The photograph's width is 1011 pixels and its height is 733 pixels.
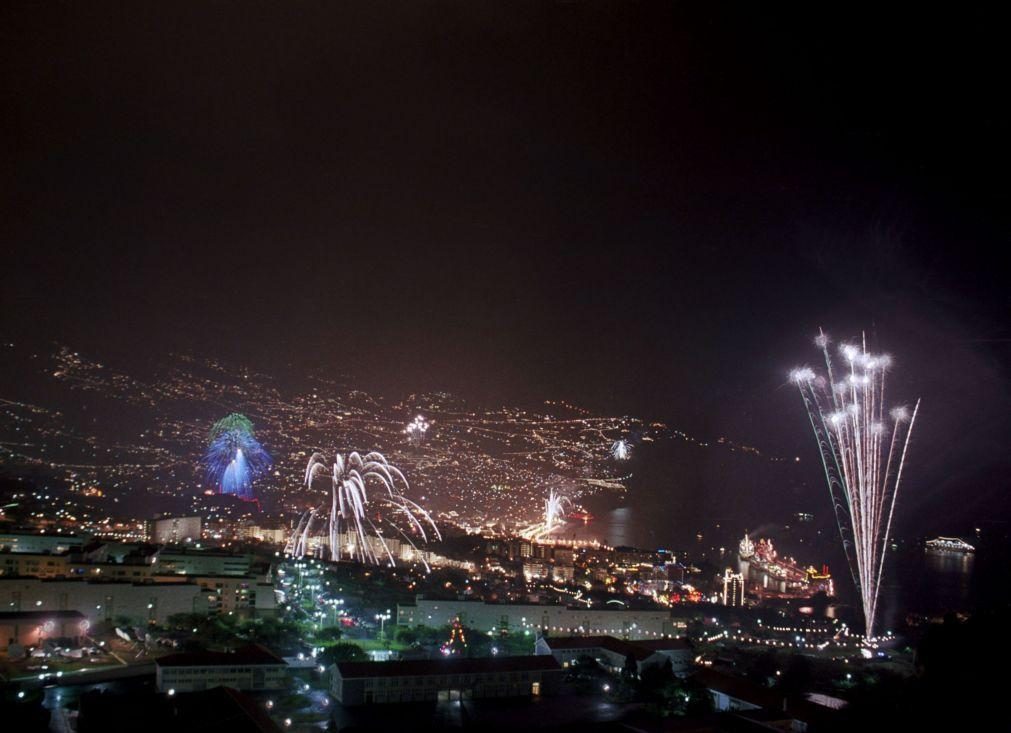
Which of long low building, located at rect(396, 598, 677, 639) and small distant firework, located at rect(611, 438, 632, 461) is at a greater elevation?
Answer: small distant firework, located at rect(611, 438, 632, 461)

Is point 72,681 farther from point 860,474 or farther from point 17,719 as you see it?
point 860,474

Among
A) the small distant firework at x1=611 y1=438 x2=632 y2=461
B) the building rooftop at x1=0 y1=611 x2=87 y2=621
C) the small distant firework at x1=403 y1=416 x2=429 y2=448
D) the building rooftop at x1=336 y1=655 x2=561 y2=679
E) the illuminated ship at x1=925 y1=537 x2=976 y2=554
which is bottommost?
the building rooftop at x1=336 y1=655 x2=561 y2=679

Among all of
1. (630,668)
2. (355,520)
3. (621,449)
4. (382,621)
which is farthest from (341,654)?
(621,449)

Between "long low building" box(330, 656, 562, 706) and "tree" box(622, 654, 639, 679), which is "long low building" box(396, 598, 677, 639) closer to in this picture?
"tree" box(622, 654, 639, 679)

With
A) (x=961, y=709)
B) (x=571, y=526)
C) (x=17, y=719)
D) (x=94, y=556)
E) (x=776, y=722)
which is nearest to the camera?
(x=961, y=709)

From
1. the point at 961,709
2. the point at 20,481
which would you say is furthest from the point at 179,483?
the point at 961,709

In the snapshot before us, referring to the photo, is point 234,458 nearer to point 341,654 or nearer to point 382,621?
point 382,621

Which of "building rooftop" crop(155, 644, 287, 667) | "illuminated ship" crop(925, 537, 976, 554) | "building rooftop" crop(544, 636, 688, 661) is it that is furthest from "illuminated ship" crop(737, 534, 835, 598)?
"building rooftop" crop(155, 644, 287, 667)
